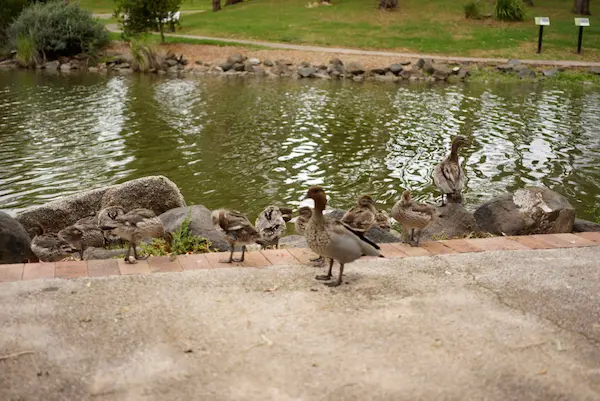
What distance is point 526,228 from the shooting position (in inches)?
386

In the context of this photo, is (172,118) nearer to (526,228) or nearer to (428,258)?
(526,228)

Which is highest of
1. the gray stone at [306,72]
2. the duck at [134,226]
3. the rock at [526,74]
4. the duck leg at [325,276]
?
the duck at [134,226]

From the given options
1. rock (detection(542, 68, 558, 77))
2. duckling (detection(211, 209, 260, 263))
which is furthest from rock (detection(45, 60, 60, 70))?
duckling (detection(211, 209, 260, 263))

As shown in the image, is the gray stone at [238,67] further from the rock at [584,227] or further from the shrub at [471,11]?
the rock at [584,227]

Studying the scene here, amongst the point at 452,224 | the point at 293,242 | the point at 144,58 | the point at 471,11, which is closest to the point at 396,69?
the point at 144,58

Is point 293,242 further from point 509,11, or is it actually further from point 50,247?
point 509,11

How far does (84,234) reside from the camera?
393 inches

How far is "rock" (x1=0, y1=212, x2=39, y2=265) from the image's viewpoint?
29.6 ft

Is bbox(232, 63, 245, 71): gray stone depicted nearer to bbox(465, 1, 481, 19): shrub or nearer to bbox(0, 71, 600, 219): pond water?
bbox(0, 71, 600, 219): pond water

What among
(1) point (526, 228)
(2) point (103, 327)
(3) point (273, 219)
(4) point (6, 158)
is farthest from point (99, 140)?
(2) point (103, 327)

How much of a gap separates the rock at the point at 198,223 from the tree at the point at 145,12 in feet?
101

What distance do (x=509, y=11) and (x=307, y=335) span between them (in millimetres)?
41259

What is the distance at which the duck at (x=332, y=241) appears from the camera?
618 centimetres

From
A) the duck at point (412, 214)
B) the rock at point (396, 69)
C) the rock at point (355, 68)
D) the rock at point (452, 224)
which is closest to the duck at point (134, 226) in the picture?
the duck at point (412, 214)
